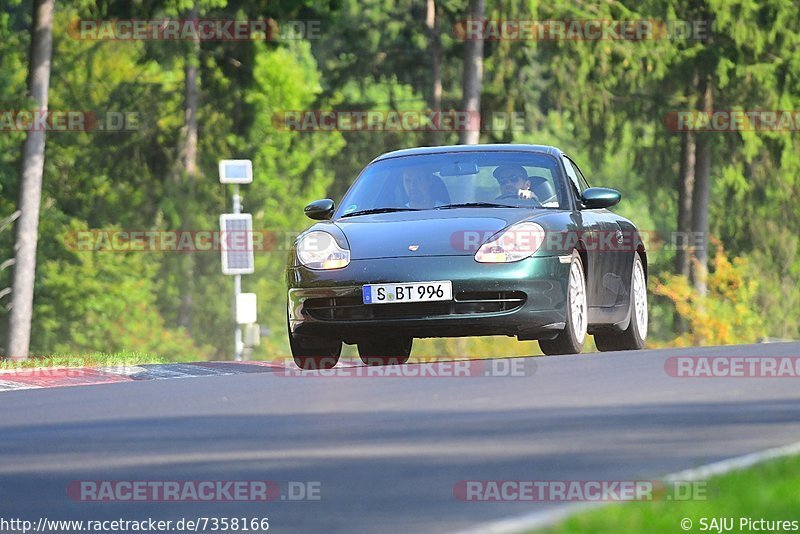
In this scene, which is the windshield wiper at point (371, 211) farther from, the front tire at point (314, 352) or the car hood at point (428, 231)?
the front tire at point (314, 352)

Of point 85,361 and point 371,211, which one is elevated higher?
point 371,211

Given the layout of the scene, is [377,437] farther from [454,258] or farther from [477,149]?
[477,149]

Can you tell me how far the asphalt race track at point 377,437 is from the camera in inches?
250

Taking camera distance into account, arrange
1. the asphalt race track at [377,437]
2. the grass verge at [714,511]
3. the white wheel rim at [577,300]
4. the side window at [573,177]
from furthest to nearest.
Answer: the side window at [573,177]
the white wheel rim at [577,300]
the asphalt race track at [377,437]
the grass verge at [714,511]

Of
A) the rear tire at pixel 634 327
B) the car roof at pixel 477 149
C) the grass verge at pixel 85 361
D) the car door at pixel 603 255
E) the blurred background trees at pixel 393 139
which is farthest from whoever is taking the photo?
the blurred background trees at pixel 393 139

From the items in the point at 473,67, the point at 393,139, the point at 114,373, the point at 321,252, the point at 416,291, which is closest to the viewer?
the point at 416,291

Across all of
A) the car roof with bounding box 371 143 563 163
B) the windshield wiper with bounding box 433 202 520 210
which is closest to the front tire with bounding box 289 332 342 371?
the windshield wiper with bounding box 433 202 520 210

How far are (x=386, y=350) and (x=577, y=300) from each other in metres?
1.92

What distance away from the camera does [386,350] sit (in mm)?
14656

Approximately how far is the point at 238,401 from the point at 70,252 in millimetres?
42003

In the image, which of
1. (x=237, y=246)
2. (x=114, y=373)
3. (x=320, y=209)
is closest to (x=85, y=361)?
(x=114, y=373)

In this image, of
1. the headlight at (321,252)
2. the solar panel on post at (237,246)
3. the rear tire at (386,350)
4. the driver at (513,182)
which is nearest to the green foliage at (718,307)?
the solar panel on post at (237,246)

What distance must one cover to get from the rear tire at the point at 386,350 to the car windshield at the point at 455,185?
1.09 metres

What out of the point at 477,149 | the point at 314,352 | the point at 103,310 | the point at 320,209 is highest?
the point at 477,149
